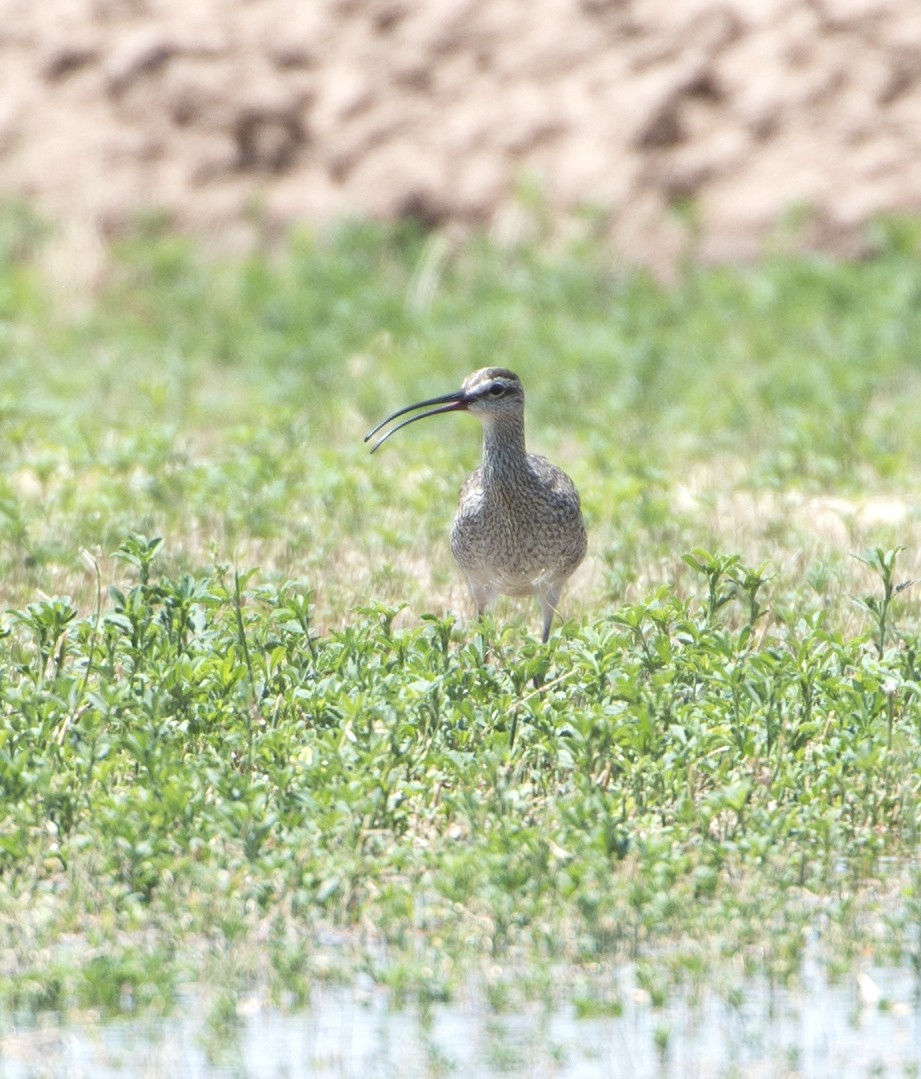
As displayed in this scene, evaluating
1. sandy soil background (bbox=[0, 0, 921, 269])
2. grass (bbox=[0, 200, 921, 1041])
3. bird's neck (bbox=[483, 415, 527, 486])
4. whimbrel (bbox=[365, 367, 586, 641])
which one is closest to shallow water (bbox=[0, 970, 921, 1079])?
grass (bbox=[0, 200, 921, 1041])

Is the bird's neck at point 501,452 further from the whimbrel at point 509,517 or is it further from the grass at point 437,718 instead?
the grass at point 437,718

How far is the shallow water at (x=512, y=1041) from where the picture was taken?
441cm

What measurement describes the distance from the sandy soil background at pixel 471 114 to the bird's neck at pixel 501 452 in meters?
7.39

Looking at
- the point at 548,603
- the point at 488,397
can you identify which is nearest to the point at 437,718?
the point at 548,603

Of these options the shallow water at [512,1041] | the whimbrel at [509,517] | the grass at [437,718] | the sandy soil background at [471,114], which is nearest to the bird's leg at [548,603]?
the whimbrel at [509,517]

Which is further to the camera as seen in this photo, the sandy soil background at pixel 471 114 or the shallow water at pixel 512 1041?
the sandy soil background at pixel 471 114

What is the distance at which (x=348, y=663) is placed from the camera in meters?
6.68

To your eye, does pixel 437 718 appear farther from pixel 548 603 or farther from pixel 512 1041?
pixel 548 603

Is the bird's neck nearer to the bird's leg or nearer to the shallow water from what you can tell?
the bird's leg

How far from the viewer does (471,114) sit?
16.0m

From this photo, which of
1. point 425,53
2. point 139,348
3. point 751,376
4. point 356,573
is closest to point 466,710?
point 356,573

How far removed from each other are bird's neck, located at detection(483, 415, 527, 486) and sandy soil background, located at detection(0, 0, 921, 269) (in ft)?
24.3

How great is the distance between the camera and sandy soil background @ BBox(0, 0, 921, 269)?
15328mm

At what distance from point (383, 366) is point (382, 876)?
813 cm
